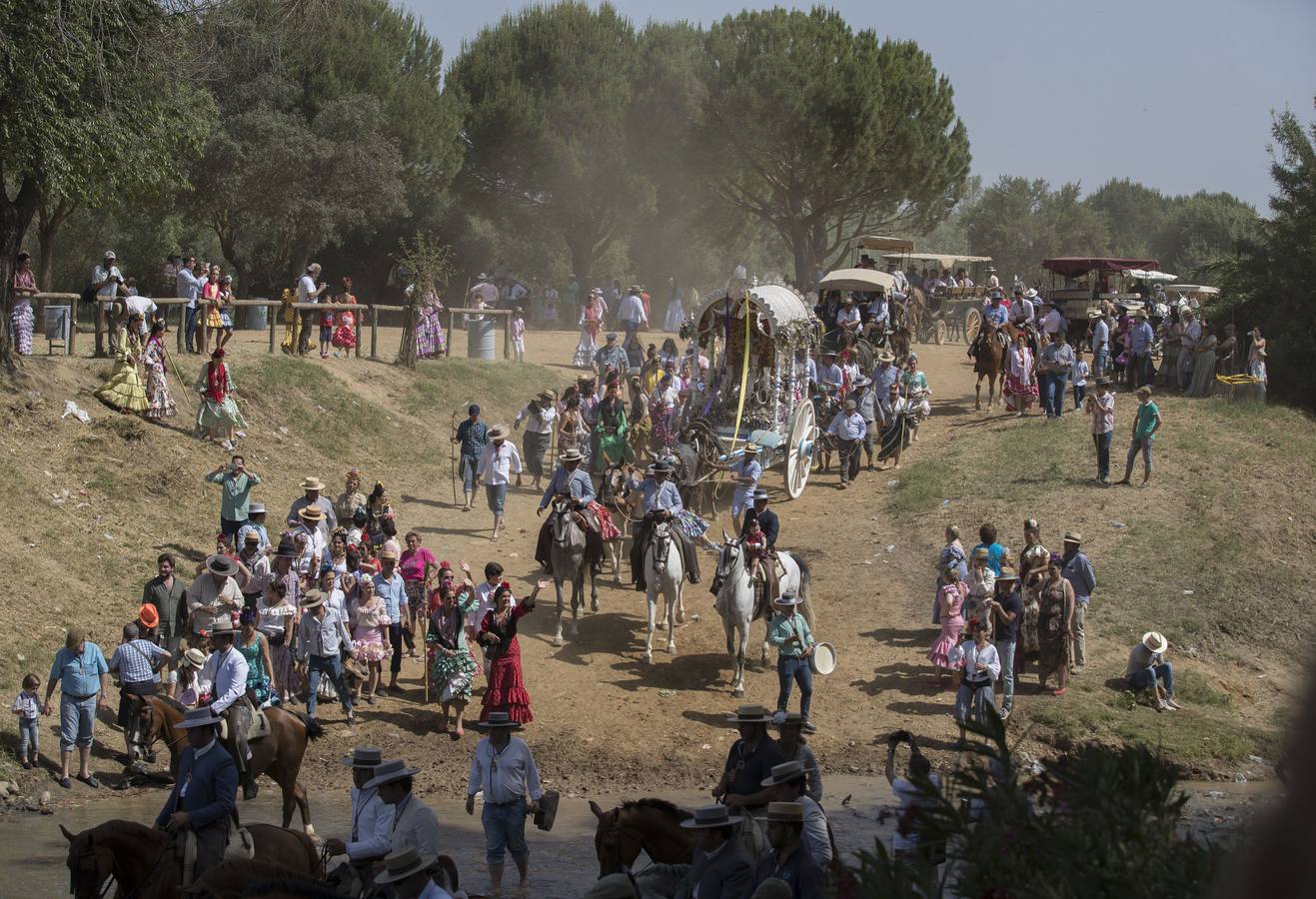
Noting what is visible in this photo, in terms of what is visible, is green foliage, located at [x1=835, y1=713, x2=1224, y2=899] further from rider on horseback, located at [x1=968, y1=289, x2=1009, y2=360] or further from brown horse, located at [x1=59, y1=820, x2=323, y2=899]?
rider on horseback, located at [x1=968, y1=289, x2=1009, y2=360]

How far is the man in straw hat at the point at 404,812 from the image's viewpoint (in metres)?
8.13

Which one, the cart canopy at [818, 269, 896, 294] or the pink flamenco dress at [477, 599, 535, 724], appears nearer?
the pink flamenco dress at [477, 599, 535, 724]

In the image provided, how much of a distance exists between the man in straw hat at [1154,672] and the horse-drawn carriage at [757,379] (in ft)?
24.1

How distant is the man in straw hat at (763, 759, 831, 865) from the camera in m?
7.67

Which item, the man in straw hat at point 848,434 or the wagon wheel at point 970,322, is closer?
the man in straw hat at point 848,434

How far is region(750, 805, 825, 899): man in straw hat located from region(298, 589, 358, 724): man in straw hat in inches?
308

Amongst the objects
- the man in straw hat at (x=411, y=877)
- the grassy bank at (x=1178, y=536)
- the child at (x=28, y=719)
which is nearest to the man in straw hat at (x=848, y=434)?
the grassy bank at (x=1178, y=536)

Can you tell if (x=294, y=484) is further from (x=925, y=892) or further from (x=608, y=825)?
(x=925, y=892)

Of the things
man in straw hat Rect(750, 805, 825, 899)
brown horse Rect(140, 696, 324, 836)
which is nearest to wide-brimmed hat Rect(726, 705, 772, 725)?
man in straw hat Rect(750, 805, 825, 899)

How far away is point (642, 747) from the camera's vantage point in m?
13.9

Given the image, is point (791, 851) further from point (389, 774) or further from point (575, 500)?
point (575, 500)

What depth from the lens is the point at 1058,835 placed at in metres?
4.97

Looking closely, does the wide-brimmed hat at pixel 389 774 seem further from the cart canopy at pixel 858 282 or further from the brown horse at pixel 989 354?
the cart canopy at pixel 858 282

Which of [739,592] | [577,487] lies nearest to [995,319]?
[577,487]
